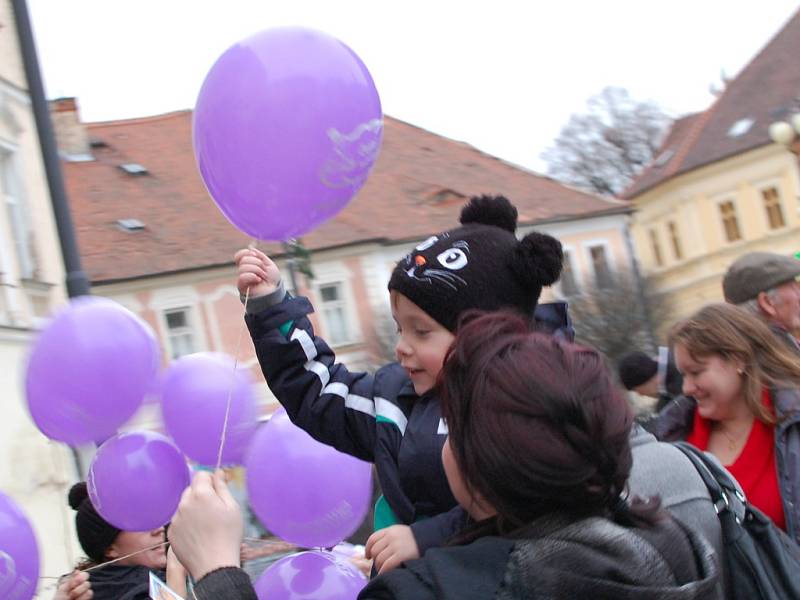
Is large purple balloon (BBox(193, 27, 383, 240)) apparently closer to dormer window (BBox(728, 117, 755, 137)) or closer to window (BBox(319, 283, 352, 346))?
window (BBox(319, 283, 352, 346))

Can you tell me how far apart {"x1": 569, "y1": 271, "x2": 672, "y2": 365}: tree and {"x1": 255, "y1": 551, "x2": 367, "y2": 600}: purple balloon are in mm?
21545

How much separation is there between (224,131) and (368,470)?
1.13 meters

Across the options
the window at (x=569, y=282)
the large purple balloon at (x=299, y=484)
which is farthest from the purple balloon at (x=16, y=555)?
the window at (x=569, y=282)

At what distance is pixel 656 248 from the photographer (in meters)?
41.5

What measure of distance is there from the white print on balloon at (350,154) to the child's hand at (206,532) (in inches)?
40.7

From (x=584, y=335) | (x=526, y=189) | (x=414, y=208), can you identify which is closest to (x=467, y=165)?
(x=526, y=189)

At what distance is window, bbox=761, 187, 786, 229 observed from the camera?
1473 inches

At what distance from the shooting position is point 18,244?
12297mm

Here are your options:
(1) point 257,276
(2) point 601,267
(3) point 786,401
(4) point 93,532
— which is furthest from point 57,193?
(2) point 601,267

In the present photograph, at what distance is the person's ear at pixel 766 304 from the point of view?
4227mm

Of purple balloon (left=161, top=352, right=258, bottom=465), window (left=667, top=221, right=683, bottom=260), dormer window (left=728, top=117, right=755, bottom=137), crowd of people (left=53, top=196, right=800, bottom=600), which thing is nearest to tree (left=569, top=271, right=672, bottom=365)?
dormer window (left=728, top=117, right=755, bottom=137)

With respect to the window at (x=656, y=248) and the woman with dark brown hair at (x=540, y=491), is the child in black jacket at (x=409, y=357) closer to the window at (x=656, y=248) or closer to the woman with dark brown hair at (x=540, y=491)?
the woman with dark brown hair at (x=540, y=491)

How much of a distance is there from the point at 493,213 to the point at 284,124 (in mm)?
590

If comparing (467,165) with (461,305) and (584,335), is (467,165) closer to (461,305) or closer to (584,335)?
(584,335)
